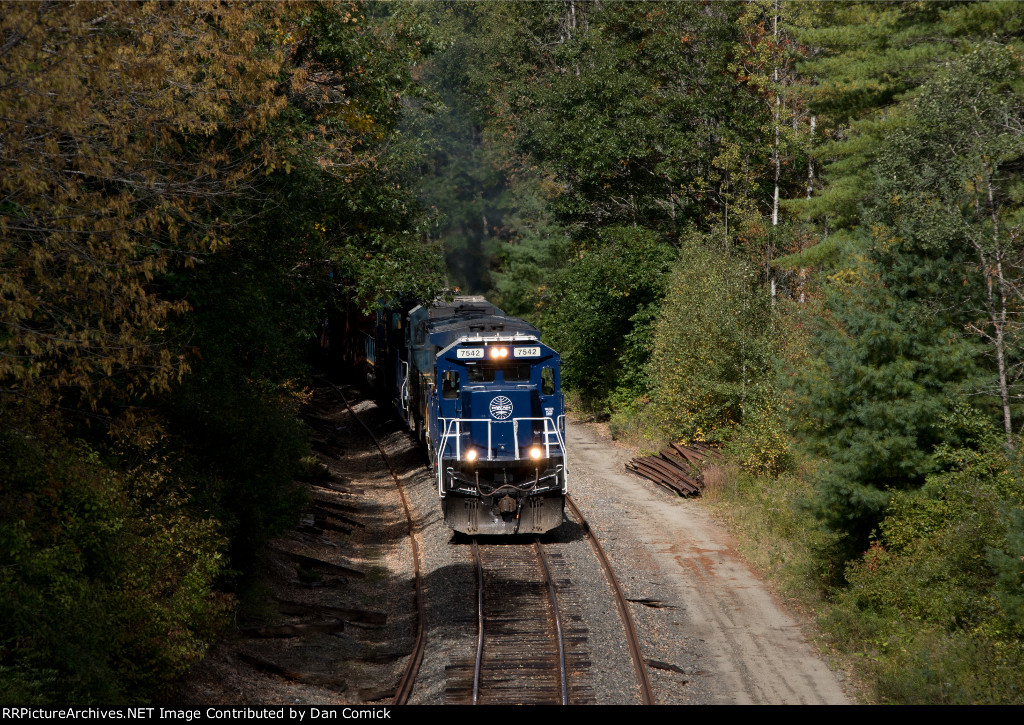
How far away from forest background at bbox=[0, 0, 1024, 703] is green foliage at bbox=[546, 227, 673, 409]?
7.20ft

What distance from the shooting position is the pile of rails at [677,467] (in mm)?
22812

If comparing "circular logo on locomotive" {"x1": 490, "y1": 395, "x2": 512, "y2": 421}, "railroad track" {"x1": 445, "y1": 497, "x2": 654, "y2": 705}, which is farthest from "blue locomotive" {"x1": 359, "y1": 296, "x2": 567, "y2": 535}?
"railroad track" {"x1": 445, "y1": 497, "x2": 654, "y2": 705}

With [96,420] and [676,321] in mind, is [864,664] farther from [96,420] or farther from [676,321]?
[676,321]

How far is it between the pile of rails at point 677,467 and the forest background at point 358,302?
64 cm

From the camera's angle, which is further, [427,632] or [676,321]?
[676,321]

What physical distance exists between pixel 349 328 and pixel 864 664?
88.5 ft

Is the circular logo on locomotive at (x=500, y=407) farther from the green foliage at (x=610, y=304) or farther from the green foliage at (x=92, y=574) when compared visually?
the green foliage at (x=610, y=304)

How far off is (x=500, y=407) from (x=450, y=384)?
3.82 ft

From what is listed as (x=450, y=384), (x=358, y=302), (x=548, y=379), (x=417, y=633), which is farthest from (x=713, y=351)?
(x=417, y=633)

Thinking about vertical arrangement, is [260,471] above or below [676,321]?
below

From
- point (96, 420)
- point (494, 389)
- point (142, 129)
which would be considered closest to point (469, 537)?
point (494, 389)

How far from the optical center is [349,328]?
3628cm

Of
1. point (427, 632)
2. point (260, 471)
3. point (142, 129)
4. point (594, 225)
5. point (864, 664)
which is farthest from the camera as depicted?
point (594, 225)

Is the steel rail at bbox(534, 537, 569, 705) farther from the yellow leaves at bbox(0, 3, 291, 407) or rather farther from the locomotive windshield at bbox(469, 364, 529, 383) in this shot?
the yellow leaves at bbox(0, 3, 291, 407)
